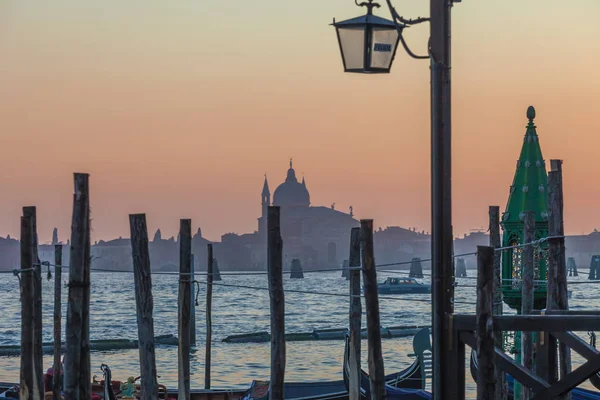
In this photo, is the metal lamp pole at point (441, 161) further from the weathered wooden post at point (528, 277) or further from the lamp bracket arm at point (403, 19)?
the weathered wooden post at point (528, 277)

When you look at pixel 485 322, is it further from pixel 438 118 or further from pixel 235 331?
pixel 235 331

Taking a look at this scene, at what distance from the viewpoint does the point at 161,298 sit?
Answer: 155 ft

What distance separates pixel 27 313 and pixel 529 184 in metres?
4.04

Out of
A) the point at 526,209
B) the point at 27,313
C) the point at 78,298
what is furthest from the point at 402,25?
the point at 526,209

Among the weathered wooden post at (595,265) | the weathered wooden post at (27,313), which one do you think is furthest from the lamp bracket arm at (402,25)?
the weathered wooden post at (595,265)

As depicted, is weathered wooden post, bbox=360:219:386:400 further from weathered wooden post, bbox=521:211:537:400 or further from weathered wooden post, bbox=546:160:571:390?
weathered wooden post, bbox=521:211:537:400

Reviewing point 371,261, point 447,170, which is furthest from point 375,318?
point 447,170

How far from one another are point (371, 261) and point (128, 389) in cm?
326

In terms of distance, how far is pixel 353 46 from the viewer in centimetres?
349

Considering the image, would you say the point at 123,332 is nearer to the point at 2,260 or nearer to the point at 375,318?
the point at 375,318

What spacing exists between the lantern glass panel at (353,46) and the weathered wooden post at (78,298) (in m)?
3.11

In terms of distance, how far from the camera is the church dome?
107938mm

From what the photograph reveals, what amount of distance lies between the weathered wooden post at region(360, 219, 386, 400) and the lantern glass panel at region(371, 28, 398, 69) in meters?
3.35

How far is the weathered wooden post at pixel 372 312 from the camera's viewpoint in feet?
22.3
